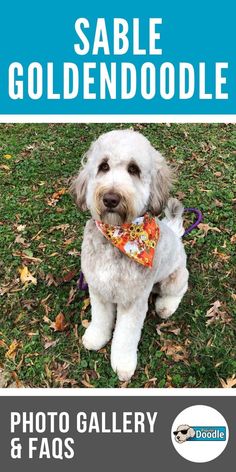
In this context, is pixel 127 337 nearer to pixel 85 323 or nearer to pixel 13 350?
pixel 85 323

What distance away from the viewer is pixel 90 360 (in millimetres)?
3773

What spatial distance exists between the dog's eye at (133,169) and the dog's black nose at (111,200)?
0.82 feet

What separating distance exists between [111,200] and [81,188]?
467 mm

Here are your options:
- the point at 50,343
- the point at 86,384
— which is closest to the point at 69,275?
the point at 50,343

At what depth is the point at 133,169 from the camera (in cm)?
288

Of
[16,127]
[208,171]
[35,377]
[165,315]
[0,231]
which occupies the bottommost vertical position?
[35,377]

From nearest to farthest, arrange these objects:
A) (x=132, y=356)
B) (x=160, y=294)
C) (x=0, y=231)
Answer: (x=132, y=356)
(x=160, y=294)
(x=0, y=231)

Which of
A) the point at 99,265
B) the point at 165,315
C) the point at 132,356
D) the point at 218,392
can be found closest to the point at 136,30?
the point at 99,265

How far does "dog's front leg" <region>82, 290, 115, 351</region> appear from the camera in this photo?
3.57 metres

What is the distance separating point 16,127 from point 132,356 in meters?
4.22

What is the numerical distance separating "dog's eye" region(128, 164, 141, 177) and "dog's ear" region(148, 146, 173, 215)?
0.57 ft

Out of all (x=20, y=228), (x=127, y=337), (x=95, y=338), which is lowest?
(x=95, y=338)

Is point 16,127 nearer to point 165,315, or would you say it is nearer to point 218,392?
point 165,315

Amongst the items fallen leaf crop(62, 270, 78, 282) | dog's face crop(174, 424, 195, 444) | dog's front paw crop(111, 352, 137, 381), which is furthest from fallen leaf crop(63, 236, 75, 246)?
dog's face crop(174, 424, 195, 444)
